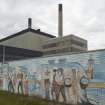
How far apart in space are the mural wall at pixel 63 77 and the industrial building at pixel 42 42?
116 ft

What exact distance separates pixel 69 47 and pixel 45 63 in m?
47.6

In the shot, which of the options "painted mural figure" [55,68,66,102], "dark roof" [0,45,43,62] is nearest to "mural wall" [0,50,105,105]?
"painted mural figure" [55,68,66,102]

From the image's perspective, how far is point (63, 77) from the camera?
18.7 m

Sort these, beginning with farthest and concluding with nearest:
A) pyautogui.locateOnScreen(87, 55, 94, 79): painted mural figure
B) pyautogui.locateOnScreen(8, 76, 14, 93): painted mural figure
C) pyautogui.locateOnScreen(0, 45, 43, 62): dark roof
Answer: pyautogui.locateOnScreen(0, 45, 43, 62): dark roof < pyautogui.locateOnScreen(8, 76, 14, 93): painted mural figure < pyautogui.locateOnScreen(87, 55, 94, 79): painted mural figure

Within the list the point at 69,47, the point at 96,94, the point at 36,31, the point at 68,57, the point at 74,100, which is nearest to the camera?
the point at 96,94

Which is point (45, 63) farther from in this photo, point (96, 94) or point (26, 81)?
point (96, 94)

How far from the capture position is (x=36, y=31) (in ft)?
260

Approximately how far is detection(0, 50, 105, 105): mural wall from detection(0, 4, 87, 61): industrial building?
3542 centimetres

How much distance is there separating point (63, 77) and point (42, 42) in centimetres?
6082

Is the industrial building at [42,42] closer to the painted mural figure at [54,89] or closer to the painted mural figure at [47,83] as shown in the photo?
the painted mural figure at [47,83]

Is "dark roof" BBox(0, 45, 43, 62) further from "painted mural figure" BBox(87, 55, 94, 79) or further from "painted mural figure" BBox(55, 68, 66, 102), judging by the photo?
"painted mural figure" BBox(87, 55, 94, 79)

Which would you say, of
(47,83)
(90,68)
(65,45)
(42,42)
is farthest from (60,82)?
(42,42)

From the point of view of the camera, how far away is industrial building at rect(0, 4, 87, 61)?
65125 millimetres

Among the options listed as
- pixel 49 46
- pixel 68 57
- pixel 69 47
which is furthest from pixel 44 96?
pixel 49 46
